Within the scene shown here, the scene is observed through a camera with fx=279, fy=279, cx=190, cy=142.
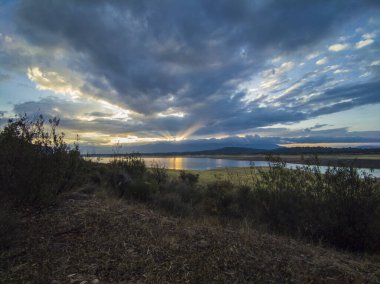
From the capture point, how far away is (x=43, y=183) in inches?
289

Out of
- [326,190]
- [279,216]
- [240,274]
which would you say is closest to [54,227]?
[240,274]

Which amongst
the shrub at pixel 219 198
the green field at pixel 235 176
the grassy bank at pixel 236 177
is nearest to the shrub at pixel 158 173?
the grassy bank at pixel 236 177

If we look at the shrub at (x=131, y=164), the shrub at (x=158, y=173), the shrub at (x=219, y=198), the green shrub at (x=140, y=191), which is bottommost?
the shrub at (x=219, y=198)

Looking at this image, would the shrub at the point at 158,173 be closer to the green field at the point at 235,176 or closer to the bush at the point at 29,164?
the green field at the point at 235,176

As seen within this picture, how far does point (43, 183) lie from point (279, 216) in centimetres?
741

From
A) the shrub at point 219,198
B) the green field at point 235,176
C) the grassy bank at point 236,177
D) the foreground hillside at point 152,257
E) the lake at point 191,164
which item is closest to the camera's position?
the foreground hillside at point 152,257

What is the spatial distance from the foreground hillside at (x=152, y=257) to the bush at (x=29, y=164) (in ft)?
3.14

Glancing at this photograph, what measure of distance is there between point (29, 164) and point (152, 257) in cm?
447

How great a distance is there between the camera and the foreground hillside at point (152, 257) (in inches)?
160

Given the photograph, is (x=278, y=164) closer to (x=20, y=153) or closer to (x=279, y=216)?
(x=279, y=216)

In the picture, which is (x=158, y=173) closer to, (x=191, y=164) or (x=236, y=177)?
(x=236, y=177)

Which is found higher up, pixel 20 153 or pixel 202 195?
pixel 20 153

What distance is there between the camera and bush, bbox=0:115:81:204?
274 inches

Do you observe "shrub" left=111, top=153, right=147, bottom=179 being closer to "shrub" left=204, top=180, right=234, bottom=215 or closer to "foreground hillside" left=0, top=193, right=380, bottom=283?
"shrub" left=204, top=180, right=234, bottom=215
